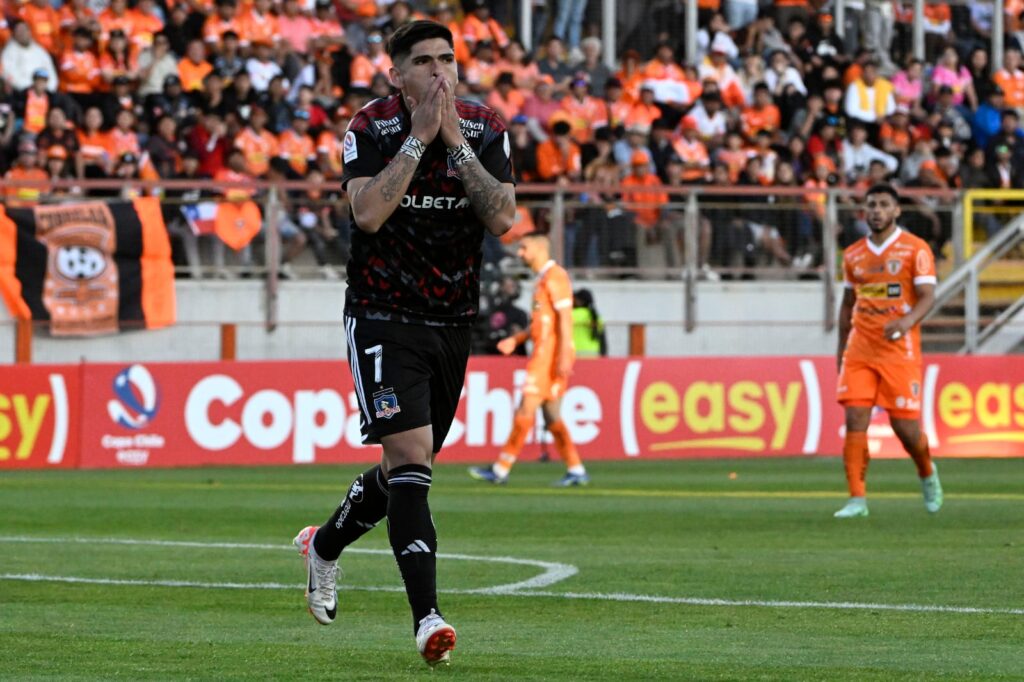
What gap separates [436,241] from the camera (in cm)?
698

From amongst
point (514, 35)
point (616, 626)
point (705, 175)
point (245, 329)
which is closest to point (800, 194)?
point (705, 175)

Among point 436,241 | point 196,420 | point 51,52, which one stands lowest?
point 196,420

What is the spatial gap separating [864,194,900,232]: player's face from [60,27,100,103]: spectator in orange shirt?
39.6ft

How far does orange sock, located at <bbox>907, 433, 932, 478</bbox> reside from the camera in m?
14.5

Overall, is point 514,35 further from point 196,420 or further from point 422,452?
point 422,452

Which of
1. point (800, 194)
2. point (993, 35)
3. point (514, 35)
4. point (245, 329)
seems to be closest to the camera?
point (245, 329)

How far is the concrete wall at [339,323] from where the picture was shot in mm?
22734

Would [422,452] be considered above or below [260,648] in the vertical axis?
above

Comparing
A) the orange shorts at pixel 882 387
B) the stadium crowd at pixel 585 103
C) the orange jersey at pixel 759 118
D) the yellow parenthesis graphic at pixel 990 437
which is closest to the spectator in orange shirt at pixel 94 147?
the stadium crowd at pixel 585 103

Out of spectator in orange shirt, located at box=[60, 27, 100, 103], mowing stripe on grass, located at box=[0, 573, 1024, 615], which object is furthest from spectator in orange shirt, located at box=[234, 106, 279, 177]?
mowing stripe on grass, located at box=[0, 573, 1024, 615]

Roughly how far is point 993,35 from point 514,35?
8.00 metres

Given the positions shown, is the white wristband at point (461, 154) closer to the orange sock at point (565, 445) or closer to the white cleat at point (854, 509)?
the white cleat at point (854, 509)

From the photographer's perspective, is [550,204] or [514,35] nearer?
[550,204]

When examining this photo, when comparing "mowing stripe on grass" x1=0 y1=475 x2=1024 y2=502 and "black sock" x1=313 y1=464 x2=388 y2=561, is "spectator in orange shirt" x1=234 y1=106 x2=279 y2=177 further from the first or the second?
"black sock" x1=313 y1=464 x2=388 y2=561
